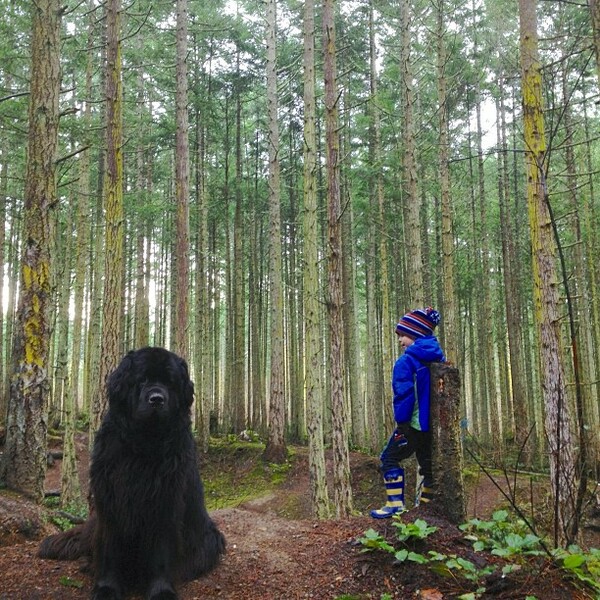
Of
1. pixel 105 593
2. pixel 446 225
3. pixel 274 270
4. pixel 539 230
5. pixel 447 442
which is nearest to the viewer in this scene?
pixel 105 593

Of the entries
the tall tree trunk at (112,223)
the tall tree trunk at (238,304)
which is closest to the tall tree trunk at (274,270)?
the tall tree trunk at (238,304)

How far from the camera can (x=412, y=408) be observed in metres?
4.68

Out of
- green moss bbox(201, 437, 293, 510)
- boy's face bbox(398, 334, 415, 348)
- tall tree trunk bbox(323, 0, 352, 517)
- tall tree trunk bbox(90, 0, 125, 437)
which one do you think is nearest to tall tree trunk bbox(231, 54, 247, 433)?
green moss bbox(201, 437, 293, 510)

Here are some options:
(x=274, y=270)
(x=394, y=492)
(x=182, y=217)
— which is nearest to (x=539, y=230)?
(x=394, y=492)

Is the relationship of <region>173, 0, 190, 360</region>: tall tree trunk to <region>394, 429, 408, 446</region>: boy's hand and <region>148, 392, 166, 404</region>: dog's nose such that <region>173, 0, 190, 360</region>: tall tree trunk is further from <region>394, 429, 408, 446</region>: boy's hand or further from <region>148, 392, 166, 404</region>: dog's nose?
<region>148, 392, 166, 404</region>: dog's nose

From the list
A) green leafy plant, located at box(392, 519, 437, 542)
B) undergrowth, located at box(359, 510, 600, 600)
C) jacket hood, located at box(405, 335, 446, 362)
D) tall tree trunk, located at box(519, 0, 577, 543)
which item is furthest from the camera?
tall tree trunk, located at box(519, 0, 577, 543)

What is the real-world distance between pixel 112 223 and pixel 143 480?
507cm

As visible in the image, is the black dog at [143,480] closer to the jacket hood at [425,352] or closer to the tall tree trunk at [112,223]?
the jacket hood at [425,352]

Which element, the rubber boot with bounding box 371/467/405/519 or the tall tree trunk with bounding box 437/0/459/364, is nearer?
the rubber boot with bounding box 371/467/405/519

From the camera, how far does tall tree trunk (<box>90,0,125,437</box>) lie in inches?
308

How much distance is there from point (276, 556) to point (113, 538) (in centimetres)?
156

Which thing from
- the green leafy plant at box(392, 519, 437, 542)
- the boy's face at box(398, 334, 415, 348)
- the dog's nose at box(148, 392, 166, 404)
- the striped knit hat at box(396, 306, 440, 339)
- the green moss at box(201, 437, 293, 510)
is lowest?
the green moss at box(201, 437, 293, 510)

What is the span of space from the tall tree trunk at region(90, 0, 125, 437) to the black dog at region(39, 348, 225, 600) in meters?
4.03

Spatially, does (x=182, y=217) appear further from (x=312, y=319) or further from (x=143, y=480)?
(x=143, y=480)
